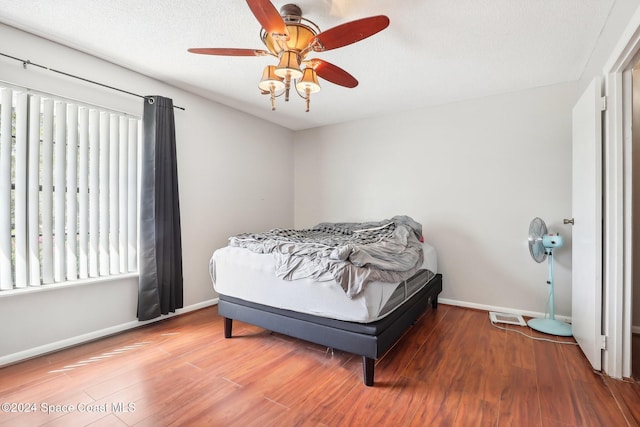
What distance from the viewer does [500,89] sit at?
117 inches

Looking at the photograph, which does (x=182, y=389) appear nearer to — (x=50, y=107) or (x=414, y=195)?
(x=50, y=107)

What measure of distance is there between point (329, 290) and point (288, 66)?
1363 millimetres

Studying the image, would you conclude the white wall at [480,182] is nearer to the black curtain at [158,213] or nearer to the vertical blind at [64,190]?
the black curtain at [158,213]

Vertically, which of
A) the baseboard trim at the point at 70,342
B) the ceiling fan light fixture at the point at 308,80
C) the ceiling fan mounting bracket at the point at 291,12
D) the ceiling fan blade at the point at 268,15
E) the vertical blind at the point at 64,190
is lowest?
the baseboard trim at the point at 70,342

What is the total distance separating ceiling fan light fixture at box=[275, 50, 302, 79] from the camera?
63.7 inches

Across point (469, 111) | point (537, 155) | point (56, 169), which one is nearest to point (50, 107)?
point (56, 169)

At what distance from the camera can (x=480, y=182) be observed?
3.15 m

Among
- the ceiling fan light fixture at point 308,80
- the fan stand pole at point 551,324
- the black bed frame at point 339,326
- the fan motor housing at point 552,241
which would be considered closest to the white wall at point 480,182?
the fan stand pole at point 551,324

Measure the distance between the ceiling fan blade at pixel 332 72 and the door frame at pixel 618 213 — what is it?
1.57m

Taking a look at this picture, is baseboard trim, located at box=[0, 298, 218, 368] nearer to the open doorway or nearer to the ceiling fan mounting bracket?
the ceiling fan mounting bracket

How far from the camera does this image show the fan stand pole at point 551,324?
8.02ft

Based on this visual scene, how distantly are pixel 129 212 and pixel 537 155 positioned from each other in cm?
401

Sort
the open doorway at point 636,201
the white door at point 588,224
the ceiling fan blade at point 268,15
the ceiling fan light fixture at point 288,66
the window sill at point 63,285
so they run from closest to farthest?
the ceiling fan blade at point 268,15
the ceiling fan light fixture at point 288,66
the white door at point 588,224
the window sill at point 63,285
the open doorway at point 636,201

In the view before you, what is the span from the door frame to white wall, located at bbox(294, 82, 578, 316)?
1.13 meters
